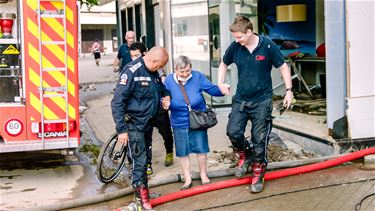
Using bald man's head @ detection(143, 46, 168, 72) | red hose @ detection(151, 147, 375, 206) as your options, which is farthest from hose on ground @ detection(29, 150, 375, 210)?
bald man's head @ detection(143, 46, 168, 72)

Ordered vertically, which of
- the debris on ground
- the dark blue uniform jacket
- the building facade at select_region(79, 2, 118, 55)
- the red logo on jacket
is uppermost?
the building facade at select_region(79, 2, 118, 55)

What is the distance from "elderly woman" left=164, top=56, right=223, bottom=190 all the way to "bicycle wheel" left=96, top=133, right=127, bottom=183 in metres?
0.91

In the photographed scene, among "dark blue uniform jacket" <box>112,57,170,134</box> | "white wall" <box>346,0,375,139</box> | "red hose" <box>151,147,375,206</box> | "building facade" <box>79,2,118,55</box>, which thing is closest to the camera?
"dark blue uniform jacket" <box>112,57,170,134</box>

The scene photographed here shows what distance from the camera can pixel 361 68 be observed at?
6.67 m

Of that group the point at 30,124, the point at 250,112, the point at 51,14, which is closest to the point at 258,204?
the point at 250,112

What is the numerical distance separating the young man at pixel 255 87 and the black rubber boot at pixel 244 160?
250mm

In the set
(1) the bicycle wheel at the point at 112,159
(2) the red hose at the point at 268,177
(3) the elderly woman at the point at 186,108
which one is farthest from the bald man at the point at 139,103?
(1) the bicycle wheel at the point at 112,159

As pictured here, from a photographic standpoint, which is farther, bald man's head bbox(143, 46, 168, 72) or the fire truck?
the fire truck

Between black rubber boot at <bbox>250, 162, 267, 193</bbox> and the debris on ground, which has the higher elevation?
the debris on ground

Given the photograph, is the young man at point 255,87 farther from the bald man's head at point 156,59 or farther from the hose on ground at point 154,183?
the bald man's head at point 156,59

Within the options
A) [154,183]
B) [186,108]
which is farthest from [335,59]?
[154,183]

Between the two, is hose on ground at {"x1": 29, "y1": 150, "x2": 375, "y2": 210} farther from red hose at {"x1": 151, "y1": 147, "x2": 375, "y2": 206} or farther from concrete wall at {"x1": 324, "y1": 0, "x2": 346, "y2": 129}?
concrete wall at {"x1": 324, "y1": 0, "x2": 346, "y2": 129}

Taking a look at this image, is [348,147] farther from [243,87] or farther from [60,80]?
[60,80]

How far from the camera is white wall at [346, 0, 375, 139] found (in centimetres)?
657
